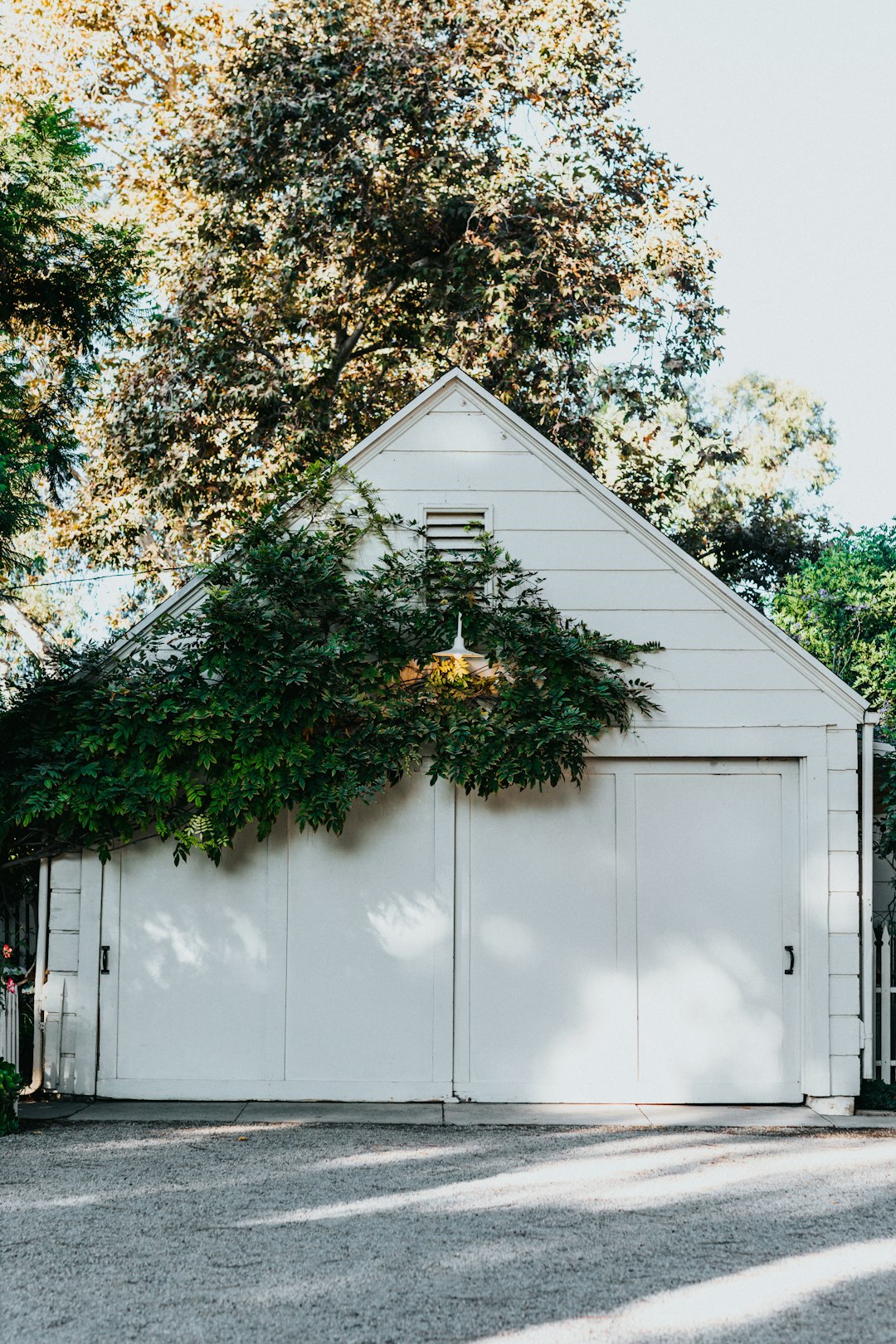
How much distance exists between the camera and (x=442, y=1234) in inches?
219

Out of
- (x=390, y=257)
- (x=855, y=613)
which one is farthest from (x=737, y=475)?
(x=855, y=613)

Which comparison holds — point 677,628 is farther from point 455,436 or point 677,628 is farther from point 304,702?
point 304,702

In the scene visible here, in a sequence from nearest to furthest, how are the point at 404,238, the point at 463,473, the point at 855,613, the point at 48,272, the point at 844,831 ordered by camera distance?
1. the point at 844,831
2. the point at 463,473
3. the point at 48,272
4. the point at 855,613
5. the point at 404,238

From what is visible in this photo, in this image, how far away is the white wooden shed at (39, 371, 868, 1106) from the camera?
27.6ft

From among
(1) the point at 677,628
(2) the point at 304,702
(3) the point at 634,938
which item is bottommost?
(3) the point at 634,938

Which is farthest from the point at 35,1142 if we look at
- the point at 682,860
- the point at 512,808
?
the point at 682,860

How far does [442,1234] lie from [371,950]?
9.91 ft

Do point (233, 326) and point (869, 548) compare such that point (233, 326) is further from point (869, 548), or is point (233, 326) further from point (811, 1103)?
point (811, 1103)

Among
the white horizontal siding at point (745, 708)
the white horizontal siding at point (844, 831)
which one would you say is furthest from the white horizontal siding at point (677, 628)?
the white horizontal siding at point (844, 831)

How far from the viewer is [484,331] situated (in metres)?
16.7

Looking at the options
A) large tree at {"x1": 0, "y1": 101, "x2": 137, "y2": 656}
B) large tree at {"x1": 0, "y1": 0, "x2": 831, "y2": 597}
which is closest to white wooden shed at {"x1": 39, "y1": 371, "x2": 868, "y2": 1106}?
large tree at {"x1": 0, "y1": 101, "x2": 137, "y2": 656}

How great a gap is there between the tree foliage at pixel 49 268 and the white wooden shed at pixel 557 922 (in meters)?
3.12

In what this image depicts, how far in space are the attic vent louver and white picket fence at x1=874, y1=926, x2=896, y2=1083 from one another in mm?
3940

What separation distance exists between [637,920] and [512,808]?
44.7 inches
